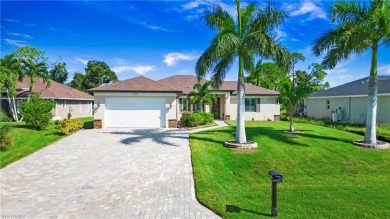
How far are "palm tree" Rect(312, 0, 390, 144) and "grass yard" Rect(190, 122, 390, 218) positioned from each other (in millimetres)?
2856

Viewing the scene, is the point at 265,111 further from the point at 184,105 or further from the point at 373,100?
the point at 373,100

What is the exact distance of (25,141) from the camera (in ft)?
45.5

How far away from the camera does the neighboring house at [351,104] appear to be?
20.6m

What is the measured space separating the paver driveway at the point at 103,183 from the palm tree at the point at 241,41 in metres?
4.34

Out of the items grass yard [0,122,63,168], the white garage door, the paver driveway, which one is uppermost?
the white garage door

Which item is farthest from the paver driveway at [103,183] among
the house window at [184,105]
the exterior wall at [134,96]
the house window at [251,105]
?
the house window at [251,105]

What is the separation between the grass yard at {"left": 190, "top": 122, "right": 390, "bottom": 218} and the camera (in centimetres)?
615

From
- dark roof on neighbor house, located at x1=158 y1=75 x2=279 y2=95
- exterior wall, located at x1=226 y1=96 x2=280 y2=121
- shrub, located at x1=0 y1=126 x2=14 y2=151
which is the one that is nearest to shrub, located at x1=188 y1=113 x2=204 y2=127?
dark roof on neighbor house, located at x1=158 y1=75 x2=279 y2=95

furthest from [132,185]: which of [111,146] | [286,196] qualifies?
[111,146]

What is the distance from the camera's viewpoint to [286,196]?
6996 millimetres

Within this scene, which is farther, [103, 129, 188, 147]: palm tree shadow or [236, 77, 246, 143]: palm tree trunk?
[103, 129, 188, 147]: palm tree shadow

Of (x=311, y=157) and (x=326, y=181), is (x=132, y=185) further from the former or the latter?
(x=311, y=157)

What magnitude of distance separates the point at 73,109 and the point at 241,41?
26227 millimetres

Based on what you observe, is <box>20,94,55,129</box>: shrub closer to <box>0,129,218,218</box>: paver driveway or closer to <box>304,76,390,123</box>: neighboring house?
<box>0,129,218,218</box>: paver driveway
